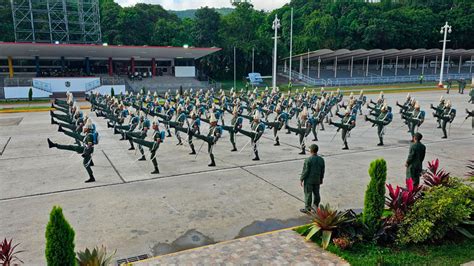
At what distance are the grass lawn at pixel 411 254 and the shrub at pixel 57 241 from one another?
14.8ft

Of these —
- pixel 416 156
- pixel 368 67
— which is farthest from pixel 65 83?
pixel 368 67

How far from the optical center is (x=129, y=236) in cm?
781

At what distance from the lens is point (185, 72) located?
52.9 meters

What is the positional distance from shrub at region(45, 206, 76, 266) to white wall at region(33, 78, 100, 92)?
39.2 m

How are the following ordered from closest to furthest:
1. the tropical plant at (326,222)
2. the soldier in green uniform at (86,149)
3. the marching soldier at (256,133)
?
1. the tropical plant at (326,222)
2. the soldier in green uniform at (86,149)
3. the marching soldier at (256,133)

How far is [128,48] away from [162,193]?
110ft

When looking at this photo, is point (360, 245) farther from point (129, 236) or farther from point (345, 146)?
point (345, 146)

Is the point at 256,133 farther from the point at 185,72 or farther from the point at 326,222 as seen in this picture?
the point at 185,72

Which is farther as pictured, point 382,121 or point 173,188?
point 382,121

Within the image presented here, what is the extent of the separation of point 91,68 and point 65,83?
7293 millimetres

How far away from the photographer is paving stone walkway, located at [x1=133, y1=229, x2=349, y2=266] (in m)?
6.55

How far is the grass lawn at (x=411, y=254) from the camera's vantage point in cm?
648

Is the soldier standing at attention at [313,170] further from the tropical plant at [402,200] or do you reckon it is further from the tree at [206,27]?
the tree at [206,27]

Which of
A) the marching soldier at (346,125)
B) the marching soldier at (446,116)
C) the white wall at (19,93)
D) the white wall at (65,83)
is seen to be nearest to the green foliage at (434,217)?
the marching soldier at (346,125)
